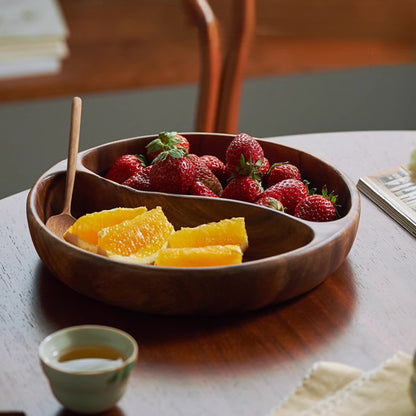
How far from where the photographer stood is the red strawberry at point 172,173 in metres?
1.12

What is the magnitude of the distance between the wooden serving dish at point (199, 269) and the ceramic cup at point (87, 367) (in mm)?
123

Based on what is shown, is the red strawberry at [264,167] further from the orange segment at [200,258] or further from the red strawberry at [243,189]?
the orange segment at [200,258]

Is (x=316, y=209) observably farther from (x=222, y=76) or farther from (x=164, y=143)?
(x=222, y=76)

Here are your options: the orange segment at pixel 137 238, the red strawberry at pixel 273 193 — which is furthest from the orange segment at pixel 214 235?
the red strawberry at pixel 273 193

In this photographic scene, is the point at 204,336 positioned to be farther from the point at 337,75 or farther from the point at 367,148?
the point at 337,75

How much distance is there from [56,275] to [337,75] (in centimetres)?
234

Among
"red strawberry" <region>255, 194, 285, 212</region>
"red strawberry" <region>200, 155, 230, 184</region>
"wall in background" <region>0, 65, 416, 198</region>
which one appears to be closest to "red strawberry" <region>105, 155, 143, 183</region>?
"red strawberry" <region>200, 155, 230, 184</region>

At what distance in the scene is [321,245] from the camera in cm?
95

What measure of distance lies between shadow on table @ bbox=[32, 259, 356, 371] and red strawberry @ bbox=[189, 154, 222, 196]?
248 millimetres

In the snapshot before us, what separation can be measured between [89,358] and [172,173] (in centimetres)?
40

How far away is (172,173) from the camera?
3.69 ft

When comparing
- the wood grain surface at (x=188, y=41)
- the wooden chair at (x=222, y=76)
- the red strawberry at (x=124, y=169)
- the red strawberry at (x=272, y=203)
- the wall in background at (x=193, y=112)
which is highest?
the red strawberry at (x=272, y=203)

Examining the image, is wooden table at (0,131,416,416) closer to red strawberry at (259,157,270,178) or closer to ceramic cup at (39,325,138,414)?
ceramic cup at (39,325,138,414)

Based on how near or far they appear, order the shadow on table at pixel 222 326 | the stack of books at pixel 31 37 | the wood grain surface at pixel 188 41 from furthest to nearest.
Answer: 1. the wood grain surface at pixel 188 41
2. the stack of books at pixel 31 37
3. the shadow on table at pixel 222 326
